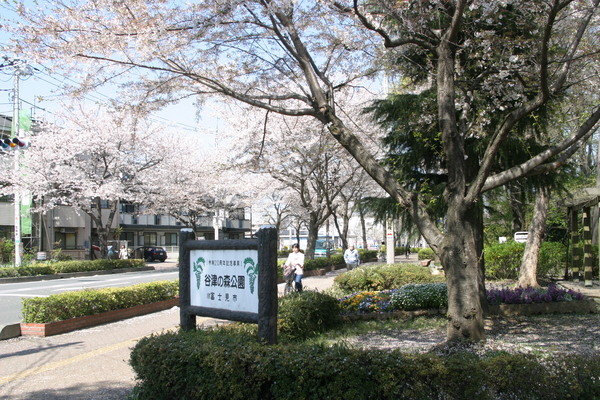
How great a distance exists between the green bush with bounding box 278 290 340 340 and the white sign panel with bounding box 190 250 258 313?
7.28 ft

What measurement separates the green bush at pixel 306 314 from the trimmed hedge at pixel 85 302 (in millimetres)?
4830

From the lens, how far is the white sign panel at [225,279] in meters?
5.16

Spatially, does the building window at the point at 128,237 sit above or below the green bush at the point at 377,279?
above

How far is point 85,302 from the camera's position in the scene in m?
11.3

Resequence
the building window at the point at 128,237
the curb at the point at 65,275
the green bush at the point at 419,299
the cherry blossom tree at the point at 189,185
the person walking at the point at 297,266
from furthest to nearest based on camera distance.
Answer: the building window at the point at 128,237 < the cherry blossom tree at the point at 189,185 < the curb at the point at 65,275 < the person walking at the point at 297,266 < the green bush at the point at 419,299

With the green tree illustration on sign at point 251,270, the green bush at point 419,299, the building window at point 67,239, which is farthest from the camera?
→ the building window at point 67,239

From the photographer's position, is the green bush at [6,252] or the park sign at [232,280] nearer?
the park sign at [232,280]

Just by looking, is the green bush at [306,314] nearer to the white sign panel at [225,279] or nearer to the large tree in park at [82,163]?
the white sign panel at [225,279]

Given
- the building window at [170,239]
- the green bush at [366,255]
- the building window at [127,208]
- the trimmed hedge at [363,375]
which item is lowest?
the green bush at [366,255]

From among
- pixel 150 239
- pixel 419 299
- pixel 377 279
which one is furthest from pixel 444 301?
pixel 150 239

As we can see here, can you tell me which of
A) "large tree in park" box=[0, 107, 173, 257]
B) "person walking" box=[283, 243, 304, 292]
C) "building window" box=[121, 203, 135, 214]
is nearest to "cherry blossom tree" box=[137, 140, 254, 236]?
"large tree in park" box=[0, 107, 173, 257]

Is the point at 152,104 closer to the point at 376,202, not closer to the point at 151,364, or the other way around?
the point at 376,202

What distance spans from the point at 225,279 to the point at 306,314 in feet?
10.9

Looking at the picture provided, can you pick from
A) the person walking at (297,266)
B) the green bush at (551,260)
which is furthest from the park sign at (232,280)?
the green bush at (551,260)
